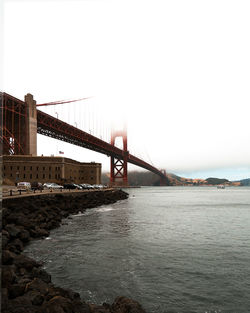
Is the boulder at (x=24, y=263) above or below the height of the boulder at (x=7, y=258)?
below

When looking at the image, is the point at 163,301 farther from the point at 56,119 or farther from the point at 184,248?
the point at 56,119

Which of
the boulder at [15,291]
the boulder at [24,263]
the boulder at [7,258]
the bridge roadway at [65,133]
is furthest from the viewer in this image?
the bridge roadway at [65,133]

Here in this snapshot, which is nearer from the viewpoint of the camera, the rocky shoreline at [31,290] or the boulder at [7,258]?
the rocky shoreline at [31,290]

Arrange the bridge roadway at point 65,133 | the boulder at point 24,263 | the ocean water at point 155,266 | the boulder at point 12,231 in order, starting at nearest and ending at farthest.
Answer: the ocean water at point 155,266, the boulder at point 24,263, the boulder at point 12,231, the bridge roadway at point 65,133

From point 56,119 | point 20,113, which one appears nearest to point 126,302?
point 20,113

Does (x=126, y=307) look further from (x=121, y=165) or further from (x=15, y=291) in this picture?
(x=121, y=165)

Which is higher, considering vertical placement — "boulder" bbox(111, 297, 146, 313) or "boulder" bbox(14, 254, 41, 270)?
"boulder" bbox(14, 254, 41, 270)

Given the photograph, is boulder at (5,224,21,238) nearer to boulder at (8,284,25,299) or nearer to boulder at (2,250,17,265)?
boulder at (2,250,17,265)

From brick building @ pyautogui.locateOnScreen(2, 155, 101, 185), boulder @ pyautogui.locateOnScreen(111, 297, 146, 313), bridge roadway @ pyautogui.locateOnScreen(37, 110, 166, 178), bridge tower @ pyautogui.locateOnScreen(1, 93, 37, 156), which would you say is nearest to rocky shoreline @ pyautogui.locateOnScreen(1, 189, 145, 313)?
boulder @ pyautogui.locateOnScreen(111, 297, 146, 313)

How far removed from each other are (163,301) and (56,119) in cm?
5866

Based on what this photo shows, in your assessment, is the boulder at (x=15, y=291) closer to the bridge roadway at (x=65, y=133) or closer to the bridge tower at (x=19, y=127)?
the bridge tower at (x=19, y=127)

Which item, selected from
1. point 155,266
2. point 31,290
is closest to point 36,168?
point 155,266

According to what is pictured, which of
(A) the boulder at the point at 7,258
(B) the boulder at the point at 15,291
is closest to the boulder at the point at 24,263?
(A) the boulder at the point at 7,258

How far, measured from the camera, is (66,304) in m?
5.30
